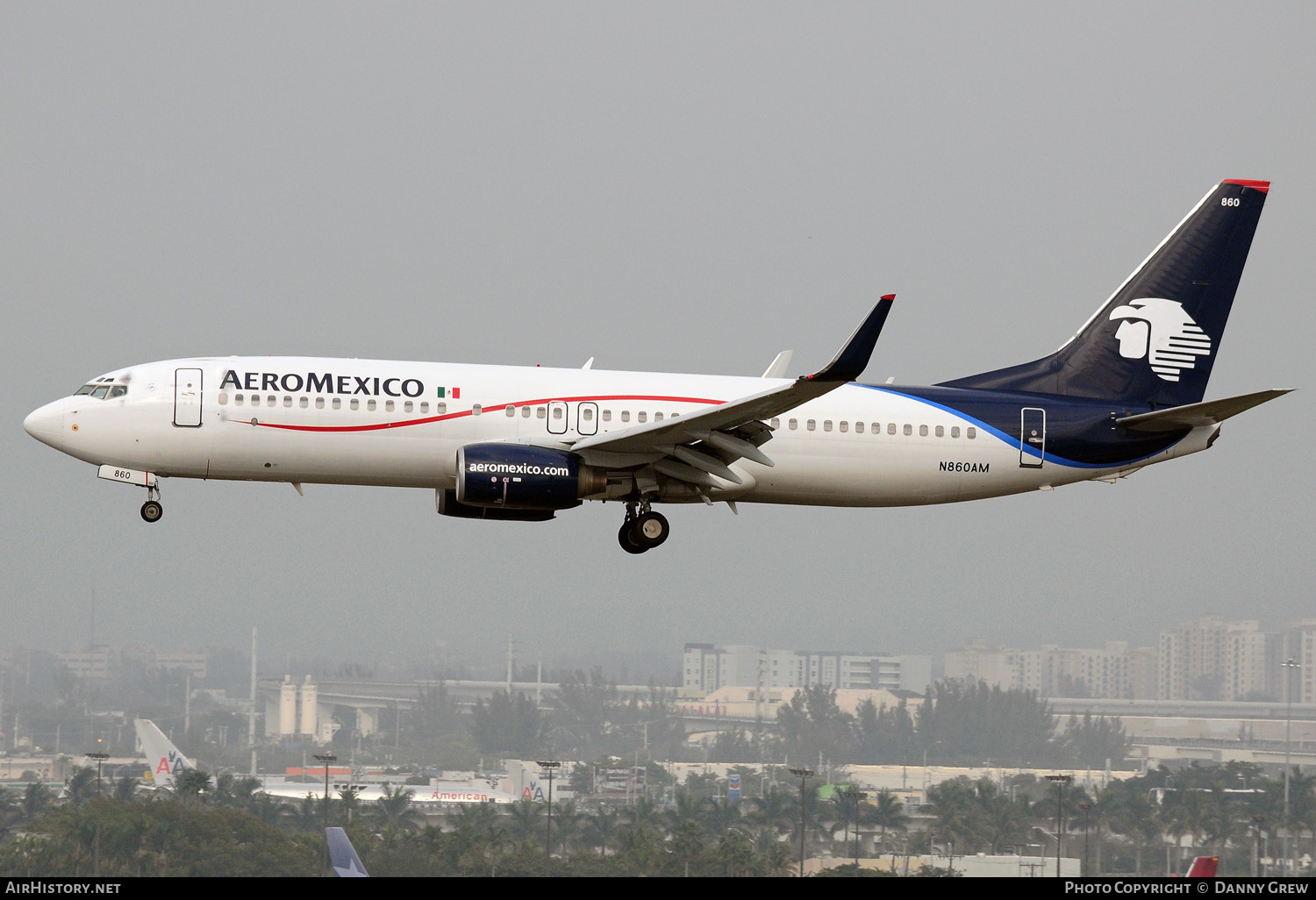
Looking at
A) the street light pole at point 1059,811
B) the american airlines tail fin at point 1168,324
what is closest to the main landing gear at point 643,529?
the american airlines tail fin at point 1168,324

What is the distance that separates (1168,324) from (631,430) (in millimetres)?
14887

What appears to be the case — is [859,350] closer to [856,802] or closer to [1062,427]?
[1062,427]

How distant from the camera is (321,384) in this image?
29.0 metres

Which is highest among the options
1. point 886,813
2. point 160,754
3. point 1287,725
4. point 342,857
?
point 342,857

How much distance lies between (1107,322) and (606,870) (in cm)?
2484

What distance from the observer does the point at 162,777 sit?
58625 mm

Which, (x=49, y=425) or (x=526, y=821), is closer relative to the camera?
(x=49, y=425)

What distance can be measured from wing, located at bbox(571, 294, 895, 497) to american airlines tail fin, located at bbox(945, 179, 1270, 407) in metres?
6.67

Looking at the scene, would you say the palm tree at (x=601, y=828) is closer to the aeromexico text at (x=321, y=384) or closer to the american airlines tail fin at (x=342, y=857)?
the american airlines tail fin at (x=342, y=857)

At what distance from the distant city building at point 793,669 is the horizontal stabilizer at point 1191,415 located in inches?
1482

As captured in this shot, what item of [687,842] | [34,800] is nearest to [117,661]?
[34,800]

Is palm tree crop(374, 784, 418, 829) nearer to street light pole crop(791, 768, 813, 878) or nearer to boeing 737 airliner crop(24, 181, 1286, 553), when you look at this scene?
street light pole crop(791, 768, 813, 878)

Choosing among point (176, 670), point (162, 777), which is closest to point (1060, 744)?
point (162, 777)
